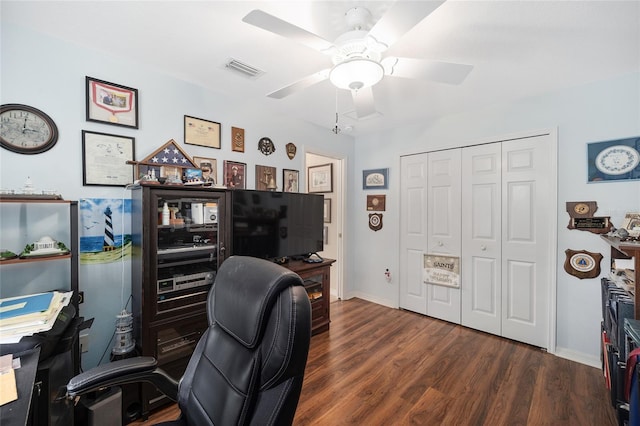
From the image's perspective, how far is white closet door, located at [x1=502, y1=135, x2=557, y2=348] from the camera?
101 inches

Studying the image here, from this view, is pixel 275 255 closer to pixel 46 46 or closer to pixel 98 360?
pixel 98 360

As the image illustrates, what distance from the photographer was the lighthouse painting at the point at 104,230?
1836 mm

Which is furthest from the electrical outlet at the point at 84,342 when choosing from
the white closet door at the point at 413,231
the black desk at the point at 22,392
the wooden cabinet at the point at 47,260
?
the white closet door at the point at 413,231

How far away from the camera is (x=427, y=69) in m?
1.51

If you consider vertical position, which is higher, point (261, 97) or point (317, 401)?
point (261, 97)

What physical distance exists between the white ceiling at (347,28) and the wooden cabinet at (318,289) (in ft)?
5.68

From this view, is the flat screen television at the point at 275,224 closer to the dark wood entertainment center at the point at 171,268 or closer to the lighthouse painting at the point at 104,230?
the dark wood entertainment center at the point at 171,268

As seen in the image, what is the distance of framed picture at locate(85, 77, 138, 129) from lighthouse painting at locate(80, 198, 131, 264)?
22.9 inches

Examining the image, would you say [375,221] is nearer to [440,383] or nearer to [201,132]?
[440,383]

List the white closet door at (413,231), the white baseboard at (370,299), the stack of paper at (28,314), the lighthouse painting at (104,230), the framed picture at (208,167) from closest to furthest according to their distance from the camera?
the stack of paper at (28,314) < the lighthouse painting at (104,230) < the framed picture at (208,167) < the white closet door at (413,231) < the white baseboard at (370,299)

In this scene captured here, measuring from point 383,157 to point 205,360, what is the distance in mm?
3288

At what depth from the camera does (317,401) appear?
1.88m

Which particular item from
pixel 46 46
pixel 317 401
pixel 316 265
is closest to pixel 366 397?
pixel 317 401

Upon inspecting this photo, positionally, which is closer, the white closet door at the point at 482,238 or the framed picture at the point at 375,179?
the white closet door at the point at 482,238
